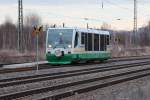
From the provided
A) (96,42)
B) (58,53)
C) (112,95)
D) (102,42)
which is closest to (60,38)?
(58,53)

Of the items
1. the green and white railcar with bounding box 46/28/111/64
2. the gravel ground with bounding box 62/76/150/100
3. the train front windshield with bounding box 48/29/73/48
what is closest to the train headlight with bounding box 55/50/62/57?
the green and white railcar with bounding box 46/28/111/64

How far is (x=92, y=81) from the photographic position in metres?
22.0

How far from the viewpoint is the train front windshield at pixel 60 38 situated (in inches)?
1423

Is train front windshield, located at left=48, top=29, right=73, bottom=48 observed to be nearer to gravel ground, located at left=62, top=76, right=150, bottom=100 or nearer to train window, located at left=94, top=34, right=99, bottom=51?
train window, located at left=94, top=34, right=99, bottom=51

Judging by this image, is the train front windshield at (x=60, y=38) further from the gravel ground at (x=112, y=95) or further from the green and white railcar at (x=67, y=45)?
the gravel ground at (x=112, y=95)

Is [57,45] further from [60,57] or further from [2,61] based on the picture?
[2,61]

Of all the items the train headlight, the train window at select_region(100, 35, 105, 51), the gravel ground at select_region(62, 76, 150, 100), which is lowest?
the gravel ground at select_region(62, 76, 150, 100)

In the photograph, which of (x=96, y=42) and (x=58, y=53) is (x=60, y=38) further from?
(x=96, y=42)

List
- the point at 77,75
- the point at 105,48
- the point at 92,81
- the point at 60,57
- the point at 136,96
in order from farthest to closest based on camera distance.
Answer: the point at 105,48
the point at 60,57
the point at 77,75
the point at 92,81
the point at 136,96

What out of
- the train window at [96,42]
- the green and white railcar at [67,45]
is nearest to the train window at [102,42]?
the train window at [96,42]

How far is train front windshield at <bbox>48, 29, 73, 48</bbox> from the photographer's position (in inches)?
1423

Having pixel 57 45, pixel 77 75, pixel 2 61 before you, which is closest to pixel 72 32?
pixel 57 45

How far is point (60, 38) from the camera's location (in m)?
36.3

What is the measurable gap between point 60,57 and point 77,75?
10.2 metres
